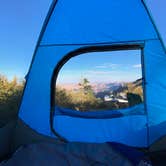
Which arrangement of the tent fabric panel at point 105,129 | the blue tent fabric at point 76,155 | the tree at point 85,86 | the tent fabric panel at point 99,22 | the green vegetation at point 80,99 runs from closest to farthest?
1. the blue tent fabric at point 76,155
2. the tent fabric panel at point 99,22
3. the tent fabric panel at point 105,129
4. the green vegetation at point 80,99
5. the tree at point 85,86

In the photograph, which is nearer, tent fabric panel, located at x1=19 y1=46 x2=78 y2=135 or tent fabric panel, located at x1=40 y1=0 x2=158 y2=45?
tent fabric panel, located at x1=40 y1=0 x2=158 y2=45

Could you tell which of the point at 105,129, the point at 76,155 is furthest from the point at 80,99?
the point at 76,155

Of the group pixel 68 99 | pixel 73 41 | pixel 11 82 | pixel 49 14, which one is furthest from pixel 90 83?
pixel 11 82

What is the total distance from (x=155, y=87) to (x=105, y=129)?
0.57 meters

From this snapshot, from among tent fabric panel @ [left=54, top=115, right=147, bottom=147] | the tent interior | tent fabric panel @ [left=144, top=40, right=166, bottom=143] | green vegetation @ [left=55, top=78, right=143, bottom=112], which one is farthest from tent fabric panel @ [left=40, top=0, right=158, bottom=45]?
tent fabric panel @ [left=54, top=115, right=147, bottom=147]

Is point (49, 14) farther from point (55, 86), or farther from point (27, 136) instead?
point (27, 136)

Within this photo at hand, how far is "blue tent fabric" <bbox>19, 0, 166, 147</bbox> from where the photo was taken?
10.9 feet

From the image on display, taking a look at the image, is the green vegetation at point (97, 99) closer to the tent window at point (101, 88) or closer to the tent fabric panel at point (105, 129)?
the tent window at point (101, 88)

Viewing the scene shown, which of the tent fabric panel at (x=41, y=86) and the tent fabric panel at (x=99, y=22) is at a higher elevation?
the tent fabric panel at (x=99, y=22)

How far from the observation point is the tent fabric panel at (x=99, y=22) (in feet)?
10.8

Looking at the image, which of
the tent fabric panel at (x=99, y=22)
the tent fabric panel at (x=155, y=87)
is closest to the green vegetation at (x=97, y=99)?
the tent fabric panel at (x=155, y=87)

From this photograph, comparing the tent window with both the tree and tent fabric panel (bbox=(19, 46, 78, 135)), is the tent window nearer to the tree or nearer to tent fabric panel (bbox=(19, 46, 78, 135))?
the tree

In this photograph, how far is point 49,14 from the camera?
132 inches

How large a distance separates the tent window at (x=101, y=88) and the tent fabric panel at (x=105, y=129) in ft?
0.39
